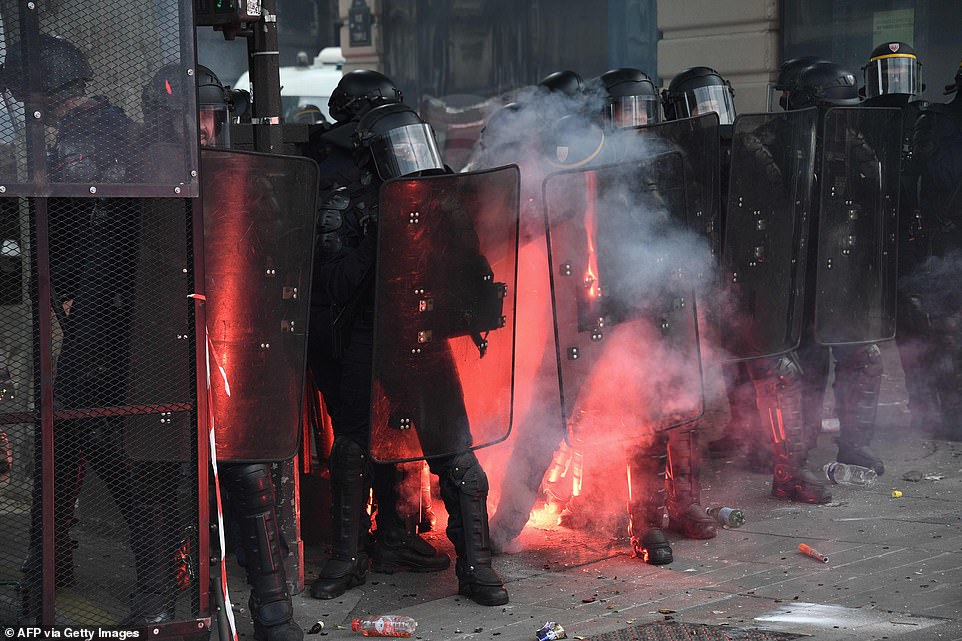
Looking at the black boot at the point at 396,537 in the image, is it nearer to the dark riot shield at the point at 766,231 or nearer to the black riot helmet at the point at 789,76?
the dark riot shield at the point at 766,231

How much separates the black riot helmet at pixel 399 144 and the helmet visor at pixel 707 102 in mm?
1793

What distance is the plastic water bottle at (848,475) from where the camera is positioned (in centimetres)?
670

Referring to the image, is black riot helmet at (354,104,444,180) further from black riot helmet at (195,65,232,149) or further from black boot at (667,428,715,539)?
black boot at (667,428,715,539)

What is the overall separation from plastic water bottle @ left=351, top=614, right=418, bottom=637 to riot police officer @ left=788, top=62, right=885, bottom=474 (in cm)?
267

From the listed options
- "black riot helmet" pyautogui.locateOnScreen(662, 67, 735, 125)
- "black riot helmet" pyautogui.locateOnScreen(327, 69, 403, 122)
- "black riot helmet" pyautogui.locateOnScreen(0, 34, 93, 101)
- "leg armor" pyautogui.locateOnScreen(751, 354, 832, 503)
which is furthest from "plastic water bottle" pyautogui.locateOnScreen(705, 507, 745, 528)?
"black riot helmet" pyautogui.locateOnScreen(0, 34, 93, 101)

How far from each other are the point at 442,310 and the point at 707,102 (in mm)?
2063

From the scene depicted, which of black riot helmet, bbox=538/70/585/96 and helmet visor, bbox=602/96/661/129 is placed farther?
black riot helmet, bbox=538/70/585/96

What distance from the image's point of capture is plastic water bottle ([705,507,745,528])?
5934 mm

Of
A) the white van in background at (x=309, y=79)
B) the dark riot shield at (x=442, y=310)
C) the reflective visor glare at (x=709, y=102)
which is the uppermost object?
the white van in background at (x=309, y=79)

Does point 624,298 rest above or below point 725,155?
below

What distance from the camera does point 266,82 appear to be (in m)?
5.02

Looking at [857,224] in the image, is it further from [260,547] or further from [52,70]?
[52,70]

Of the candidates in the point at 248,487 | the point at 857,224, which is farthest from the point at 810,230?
the point at 248,487

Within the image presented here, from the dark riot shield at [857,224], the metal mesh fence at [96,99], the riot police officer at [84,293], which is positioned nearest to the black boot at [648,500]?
the dark riot shield at [857,224]
